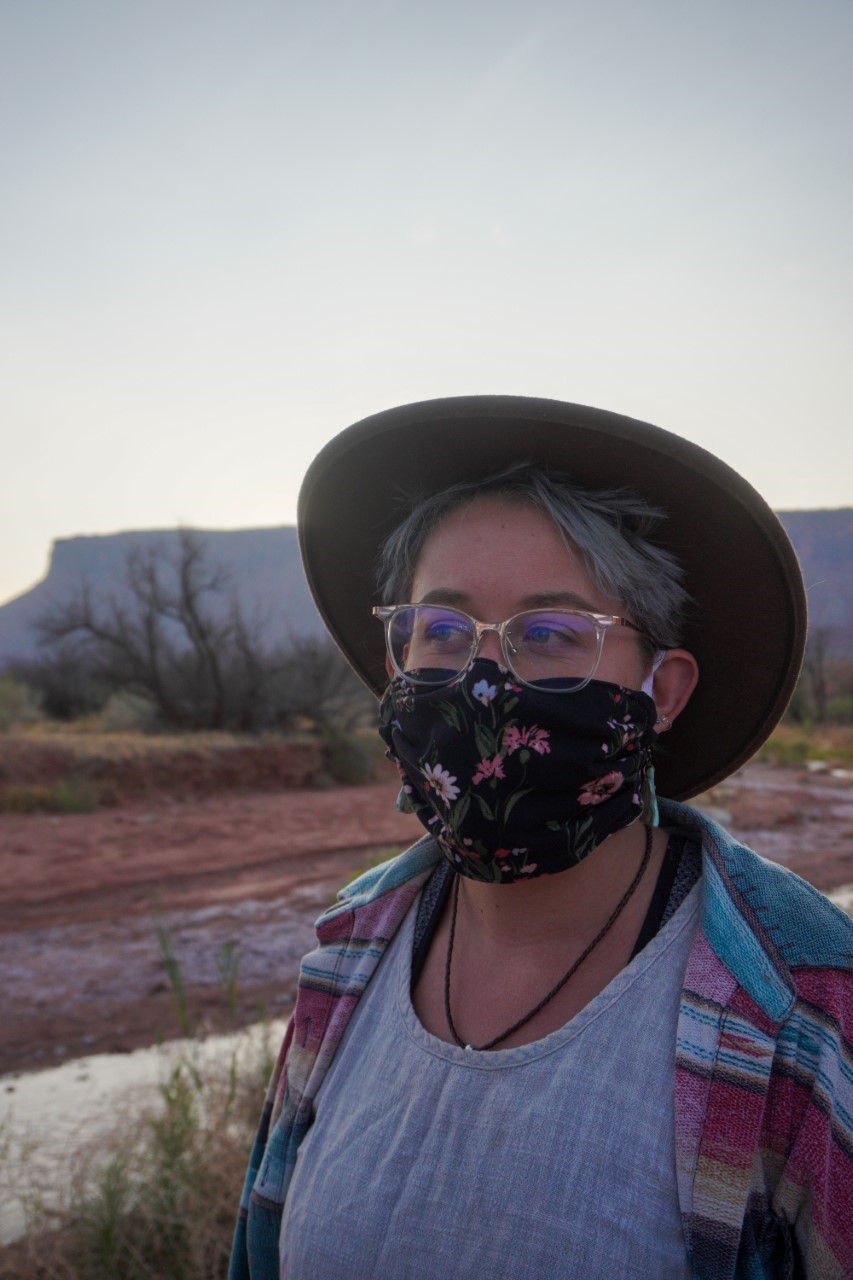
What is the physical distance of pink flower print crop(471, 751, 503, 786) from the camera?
170cm

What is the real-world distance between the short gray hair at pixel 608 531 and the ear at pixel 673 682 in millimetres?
35

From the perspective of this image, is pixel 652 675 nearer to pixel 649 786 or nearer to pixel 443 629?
pixel 649 786

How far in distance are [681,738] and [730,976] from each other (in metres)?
0.80

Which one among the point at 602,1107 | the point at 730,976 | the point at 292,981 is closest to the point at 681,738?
the point at 730,976

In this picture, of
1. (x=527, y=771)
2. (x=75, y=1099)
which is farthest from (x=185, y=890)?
(x=527, y=771)

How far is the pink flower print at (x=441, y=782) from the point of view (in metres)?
1.73

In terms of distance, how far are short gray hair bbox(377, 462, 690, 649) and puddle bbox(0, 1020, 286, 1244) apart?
282 centimetres

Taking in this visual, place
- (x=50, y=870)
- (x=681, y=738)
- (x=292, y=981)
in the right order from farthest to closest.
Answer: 1. (x=50, y=870)
2. (x=292, y=981)
3. (x=681, y=738)

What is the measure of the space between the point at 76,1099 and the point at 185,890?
4.49 m

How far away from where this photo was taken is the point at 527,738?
1697 millimetres

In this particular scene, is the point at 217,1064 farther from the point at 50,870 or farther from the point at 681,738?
the point at 50,870

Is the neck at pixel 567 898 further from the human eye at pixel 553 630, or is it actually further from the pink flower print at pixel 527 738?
the human eye at pixel 553 630

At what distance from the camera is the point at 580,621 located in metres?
1.74

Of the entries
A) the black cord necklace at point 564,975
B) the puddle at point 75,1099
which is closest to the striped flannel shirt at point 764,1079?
the black cord necklace at point 564,975
